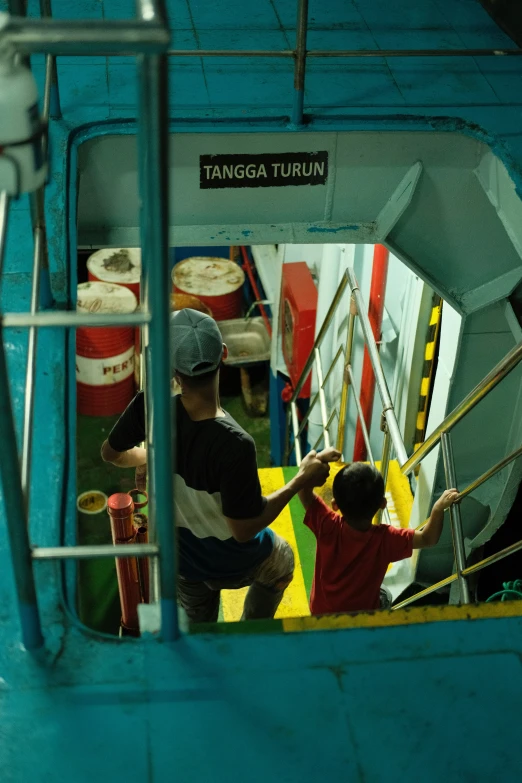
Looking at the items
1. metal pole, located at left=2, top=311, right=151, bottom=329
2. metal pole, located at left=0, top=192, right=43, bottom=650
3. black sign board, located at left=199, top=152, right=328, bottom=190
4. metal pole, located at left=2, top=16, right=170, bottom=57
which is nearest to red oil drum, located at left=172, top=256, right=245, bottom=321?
black sign board, located at left=199, top=152, right=328, bottom=190

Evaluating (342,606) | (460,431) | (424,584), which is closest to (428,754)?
(342,606)

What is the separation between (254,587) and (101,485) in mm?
3812

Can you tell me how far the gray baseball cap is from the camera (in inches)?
102

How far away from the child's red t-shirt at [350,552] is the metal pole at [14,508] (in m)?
1.27

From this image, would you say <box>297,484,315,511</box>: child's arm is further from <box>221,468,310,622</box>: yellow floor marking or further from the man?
<box>221,468,310,622</box>: yellow floor marking

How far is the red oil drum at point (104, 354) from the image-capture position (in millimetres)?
7094

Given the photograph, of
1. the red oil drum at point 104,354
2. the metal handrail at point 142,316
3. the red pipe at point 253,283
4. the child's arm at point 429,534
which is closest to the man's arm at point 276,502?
the child's arm at point 429,534

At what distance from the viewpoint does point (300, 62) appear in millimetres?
3324

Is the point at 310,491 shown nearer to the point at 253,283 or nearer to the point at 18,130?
the point at 18,130

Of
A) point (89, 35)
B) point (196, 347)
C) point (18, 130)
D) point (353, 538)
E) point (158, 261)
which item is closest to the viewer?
point (89, 35)

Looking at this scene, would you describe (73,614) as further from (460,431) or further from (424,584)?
(424,584)

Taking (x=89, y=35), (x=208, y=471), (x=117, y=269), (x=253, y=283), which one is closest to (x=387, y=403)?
(x=208, y=471)

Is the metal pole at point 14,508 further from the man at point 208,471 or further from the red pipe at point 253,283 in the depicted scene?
the red pipe at point 253,283

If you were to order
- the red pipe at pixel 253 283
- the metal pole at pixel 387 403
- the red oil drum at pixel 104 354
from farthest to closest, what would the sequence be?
the red pipe at pixel 253 283 → the red oil drum at pixel 104 354 → the metal pole at pixel 387 403
